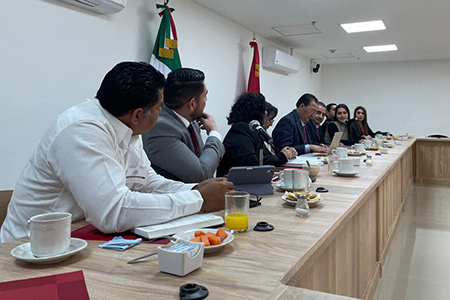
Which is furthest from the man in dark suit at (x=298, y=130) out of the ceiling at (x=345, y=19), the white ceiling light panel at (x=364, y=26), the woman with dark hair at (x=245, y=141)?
the white ceiling light panel at (x=364, y=26)

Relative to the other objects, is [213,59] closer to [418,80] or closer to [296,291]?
[296,291]

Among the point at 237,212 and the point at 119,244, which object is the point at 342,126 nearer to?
the point at 237,212

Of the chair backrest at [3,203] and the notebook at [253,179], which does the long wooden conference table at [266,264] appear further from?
the chair backrest at [3,203]

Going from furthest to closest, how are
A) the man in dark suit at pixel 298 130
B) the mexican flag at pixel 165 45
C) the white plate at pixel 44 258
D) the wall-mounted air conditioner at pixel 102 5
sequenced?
the man in dark suit at pixel 298 130 < the mexican flag at pixel 165 45 < the wall-mounted air conditioner at pixel 102 5 < the white plate at pixel 44 258

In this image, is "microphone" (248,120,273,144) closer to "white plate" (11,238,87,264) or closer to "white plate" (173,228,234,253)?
"white plate" (173,228,234,253)

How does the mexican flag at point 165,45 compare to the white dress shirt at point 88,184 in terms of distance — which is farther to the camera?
the mexican flag at point 165,45

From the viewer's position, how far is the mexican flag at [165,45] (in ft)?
11.1

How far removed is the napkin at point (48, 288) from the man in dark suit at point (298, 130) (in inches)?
120

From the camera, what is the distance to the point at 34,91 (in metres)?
2.46

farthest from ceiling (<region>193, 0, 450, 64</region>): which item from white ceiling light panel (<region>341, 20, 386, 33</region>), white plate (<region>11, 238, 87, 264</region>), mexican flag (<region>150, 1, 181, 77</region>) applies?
white plate (<region>11, 238, 87, 264</region>)

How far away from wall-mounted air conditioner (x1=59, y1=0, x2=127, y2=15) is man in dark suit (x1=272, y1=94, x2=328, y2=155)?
1938mm

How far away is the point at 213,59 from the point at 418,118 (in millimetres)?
5760

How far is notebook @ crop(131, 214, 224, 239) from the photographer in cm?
102

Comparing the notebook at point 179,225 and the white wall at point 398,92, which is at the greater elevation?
the white wall at point 398,92
